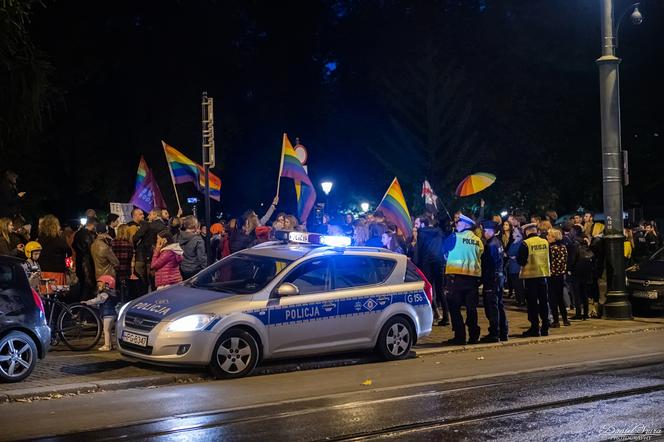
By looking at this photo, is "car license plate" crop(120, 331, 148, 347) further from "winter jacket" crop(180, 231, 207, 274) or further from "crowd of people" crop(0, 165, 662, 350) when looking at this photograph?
"winter jacket" crop(180, 231, 207, 274)

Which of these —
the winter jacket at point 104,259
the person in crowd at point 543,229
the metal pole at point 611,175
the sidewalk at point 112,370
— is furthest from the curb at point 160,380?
the metal pole at point 611,175

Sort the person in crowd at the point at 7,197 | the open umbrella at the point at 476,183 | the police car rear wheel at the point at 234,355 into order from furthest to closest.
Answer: the open umbrella at the point at 476,183, the person in crowd at the point at 7,197, the police car rear wheel at the point at 234,355

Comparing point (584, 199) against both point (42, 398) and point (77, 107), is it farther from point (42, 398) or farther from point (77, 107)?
point (42, 398)

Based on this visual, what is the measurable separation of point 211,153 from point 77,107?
2377 cm

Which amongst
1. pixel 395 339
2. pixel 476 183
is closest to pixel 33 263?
pixel 395 339

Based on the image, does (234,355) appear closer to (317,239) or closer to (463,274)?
(317,239)

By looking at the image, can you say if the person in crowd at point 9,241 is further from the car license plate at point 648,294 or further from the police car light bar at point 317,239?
the car license plate at point 648,294

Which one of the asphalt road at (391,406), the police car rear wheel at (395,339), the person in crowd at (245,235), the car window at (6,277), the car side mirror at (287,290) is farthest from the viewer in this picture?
the person in crowd at (245,235)

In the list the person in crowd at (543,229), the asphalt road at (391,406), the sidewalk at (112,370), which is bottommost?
the asphalt road at (391,406)

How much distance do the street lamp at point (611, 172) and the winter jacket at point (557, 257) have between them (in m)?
2.21

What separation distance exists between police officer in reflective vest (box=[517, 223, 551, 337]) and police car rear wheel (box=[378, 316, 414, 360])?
9.60ft

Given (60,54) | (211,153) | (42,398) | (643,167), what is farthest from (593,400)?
(643,167)

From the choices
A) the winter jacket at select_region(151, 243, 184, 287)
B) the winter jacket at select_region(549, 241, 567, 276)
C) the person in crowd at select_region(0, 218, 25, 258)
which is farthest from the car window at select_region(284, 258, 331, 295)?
the winter jacket at select_region(549, 241, 567, 276)

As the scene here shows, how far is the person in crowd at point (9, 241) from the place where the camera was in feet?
42.3
